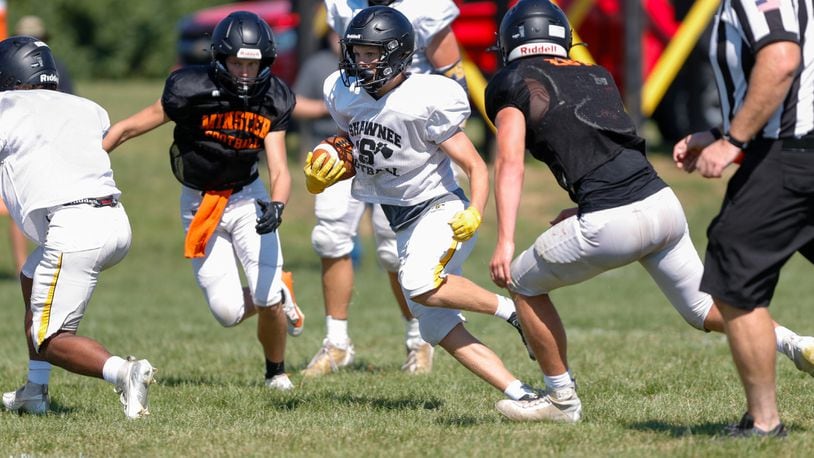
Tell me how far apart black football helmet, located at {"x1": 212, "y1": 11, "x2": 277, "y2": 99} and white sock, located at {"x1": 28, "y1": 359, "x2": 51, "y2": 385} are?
1.58 metres

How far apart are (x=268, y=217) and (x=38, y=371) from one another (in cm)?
131

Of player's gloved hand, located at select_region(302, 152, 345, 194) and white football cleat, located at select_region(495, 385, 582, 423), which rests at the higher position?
player's gloved hand, located at select_region(302, 152, 345, 194)

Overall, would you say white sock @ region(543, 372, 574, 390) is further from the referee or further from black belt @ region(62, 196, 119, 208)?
black belt @ region(62, 196, 119, 208)

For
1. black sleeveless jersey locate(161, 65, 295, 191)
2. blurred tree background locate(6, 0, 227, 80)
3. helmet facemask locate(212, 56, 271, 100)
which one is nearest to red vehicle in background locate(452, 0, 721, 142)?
black sleeveless jersey locate(161, 65, 295, 191)

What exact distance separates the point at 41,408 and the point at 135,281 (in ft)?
24.2

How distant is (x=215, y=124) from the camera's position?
20.6 ft

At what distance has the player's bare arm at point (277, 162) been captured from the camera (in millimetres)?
6230

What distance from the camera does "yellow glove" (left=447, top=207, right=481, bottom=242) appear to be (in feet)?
16.4

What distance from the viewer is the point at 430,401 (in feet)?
19.7

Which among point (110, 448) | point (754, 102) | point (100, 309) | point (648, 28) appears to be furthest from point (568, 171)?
point (648, 28)

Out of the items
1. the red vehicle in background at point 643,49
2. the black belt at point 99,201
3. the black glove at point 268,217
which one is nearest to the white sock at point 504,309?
the black glove at point 268,217

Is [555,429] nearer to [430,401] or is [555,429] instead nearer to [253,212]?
[430,401]

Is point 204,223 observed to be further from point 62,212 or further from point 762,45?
point 762,45

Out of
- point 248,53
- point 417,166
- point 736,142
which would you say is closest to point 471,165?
point 417,166
